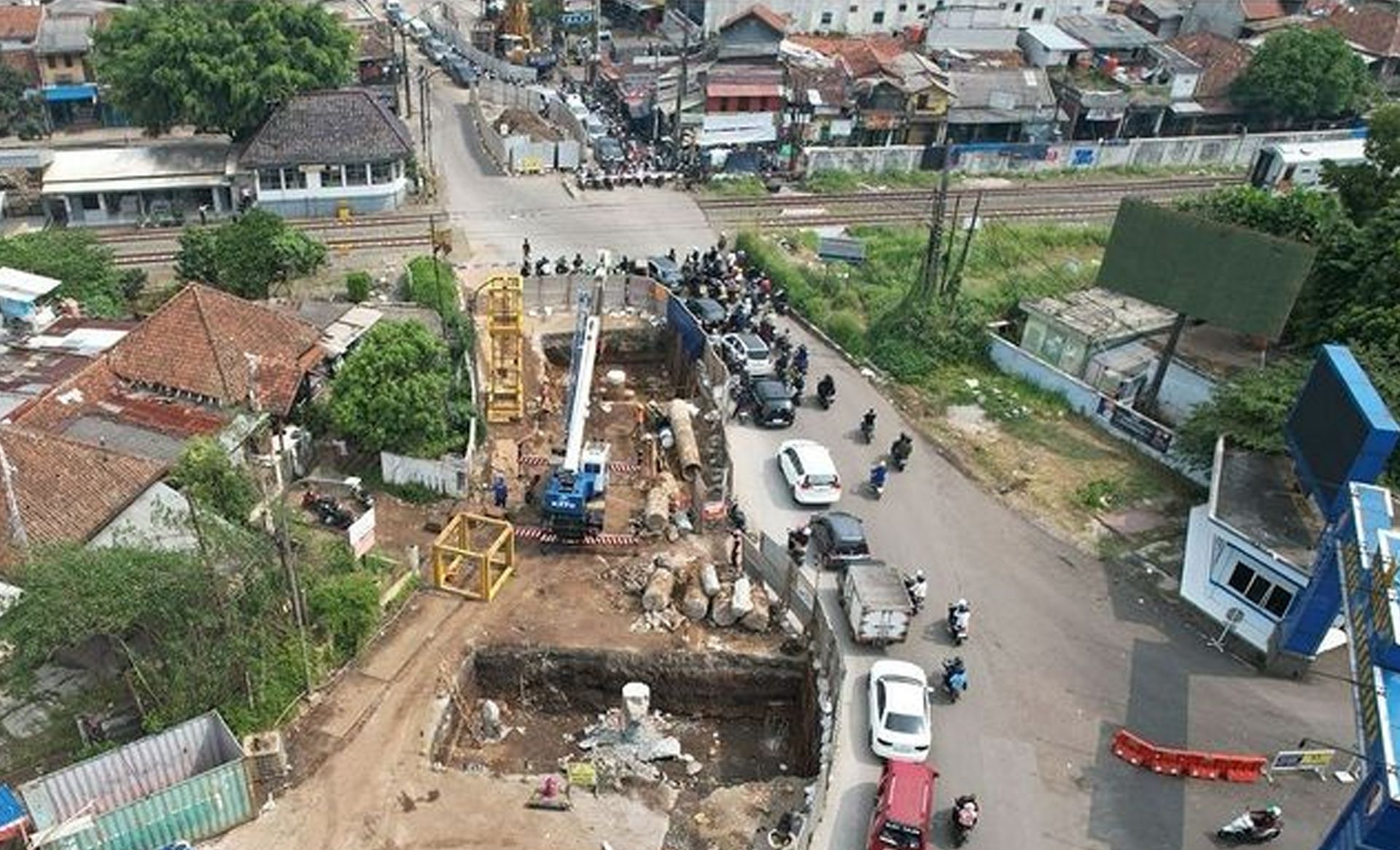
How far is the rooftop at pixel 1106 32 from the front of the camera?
73.2 metres

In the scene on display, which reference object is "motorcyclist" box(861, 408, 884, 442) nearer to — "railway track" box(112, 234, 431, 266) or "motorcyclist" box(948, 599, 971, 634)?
"motorcyclist" box(948, 599, 971, 634)

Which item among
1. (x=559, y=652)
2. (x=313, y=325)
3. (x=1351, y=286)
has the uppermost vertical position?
(x=1351, y=286)

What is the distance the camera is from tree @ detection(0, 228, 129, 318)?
3975cm

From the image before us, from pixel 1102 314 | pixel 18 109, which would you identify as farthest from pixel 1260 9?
pixel 18 109

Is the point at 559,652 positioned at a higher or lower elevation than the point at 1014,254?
lower

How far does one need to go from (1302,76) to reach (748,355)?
48588 mm

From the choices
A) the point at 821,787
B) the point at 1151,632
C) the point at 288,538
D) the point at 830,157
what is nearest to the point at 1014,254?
the point at 830,157

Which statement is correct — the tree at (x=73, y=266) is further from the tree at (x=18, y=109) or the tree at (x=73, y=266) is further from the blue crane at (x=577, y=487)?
the tree at (x=18, y=109)

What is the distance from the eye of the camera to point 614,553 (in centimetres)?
3098

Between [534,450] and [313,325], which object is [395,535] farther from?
[313,325]

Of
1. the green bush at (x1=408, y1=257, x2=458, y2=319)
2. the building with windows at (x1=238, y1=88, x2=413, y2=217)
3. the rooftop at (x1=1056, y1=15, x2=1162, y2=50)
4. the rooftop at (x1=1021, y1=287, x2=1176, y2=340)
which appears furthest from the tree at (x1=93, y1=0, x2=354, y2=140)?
the rooftop at (x1=1056, y1=15, x2=1162, y2=50)

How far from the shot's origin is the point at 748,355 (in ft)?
128

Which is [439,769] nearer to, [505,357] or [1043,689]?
[1043,689]

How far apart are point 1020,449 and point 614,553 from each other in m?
15.0
